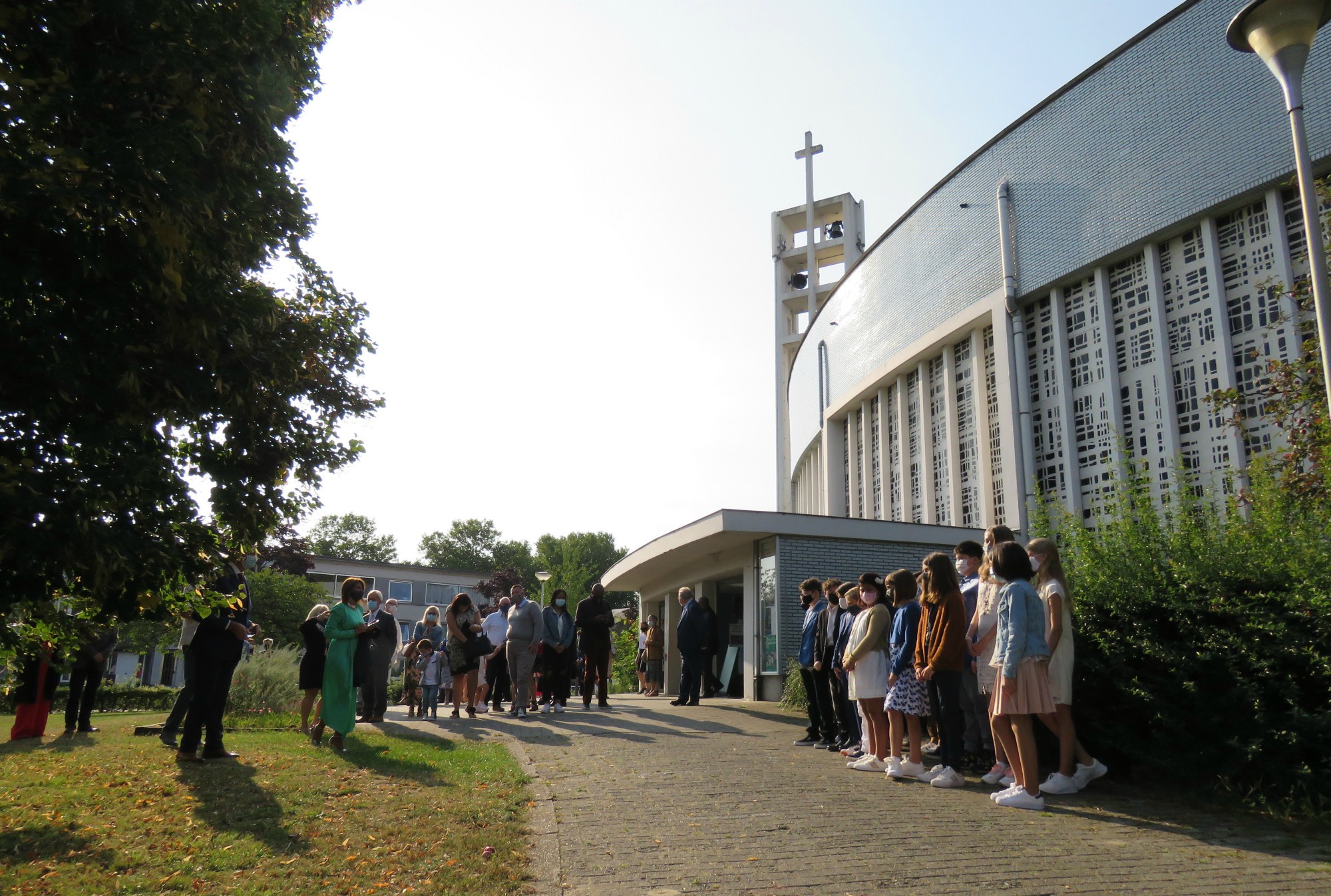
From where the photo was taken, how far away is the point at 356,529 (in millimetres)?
97500

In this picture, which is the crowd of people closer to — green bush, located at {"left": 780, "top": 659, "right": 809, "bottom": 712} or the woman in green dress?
the woman in green dress

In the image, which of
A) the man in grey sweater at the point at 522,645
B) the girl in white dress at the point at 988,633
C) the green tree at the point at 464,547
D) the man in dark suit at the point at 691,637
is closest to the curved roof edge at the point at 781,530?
the man in dark suit at the point at 691,637

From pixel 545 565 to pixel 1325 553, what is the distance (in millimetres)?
72817

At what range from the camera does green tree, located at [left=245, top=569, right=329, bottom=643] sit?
142 ft

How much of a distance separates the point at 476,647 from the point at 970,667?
23.5ft

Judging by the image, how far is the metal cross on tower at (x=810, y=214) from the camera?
3969 cm

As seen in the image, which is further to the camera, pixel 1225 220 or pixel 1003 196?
pixel 1003 196

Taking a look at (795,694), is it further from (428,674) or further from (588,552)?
(588,552)

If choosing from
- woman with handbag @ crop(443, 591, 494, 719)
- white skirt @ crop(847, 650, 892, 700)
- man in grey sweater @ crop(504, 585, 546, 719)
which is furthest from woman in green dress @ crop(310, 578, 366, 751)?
white skirt @ crop(847, 650, 892, 700)

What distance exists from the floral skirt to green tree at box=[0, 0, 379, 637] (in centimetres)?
509

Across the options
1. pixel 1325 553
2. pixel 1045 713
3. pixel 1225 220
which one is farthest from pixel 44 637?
pixel 1225 220

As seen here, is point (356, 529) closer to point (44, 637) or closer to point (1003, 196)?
point (1003, 196)

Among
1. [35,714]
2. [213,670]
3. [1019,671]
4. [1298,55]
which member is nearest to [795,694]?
[1019,671]

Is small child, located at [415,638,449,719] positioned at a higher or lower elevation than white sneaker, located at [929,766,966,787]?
higher
